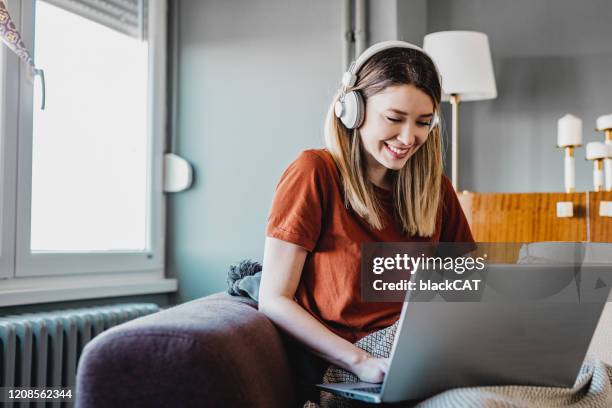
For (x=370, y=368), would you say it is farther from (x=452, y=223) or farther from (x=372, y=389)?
(x=452, y=223)

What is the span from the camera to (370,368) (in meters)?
1.01

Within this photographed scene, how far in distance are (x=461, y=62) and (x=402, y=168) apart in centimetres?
111

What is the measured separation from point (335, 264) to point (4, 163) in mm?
1081

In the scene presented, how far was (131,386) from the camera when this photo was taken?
81 cm

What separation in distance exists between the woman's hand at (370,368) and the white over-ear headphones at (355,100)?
448mm

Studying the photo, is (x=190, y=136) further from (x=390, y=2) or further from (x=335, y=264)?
(x=335, y=264)

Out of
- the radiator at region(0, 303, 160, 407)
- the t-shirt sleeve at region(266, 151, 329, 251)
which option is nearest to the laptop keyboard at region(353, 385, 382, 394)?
the t-shirt sleeve at region(266, 151, 329, 251)

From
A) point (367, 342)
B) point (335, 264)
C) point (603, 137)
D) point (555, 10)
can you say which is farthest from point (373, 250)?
point (555, 10)

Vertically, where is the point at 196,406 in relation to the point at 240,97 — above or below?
below

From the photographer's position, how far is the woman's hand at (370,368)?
981 mm

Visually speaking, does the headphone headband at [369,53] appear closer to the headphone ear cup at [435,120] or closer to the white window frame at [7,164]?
the headphone ear cup at [435,120]

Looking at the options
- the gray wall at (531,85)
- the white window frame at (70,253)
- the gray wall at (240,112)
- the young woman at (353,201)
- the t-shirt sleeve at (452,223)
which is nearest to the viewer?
the young woman at (353,201)

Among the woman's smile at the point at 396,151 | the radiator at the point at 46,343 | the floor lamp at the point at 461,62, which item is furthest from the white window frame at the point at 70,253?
the woman's smile at the point at 396,151

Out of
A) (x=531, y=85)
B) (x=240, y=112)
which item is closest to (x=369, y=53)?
(x=240, y=112)
